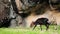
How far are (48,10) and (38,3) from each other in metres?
1.37

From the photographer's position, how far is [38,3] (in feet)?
80.5

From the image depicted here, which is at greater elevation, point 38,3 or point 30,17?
point 38,3

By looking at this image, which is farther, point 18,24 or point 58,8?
point 18,24

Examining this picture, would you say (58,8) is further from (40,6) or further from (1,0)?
(1,0)

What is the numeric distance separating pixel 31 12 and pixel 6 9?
275cm

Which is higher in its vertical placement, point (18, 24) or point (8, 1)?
point (8, 1)

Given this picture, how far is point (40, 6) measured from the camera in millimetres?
25094

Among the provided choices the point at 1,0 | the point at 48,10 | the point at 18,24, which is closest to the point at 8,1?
the point at 1,0

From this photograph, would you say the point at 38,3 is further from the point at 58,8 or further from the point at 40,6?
the point at 58,8

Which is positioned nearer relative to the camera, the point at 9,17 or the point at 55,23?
the point at 55,23

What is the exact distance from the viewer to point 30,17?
25.4 meters

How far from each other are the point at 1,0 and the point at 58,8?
6.21 m

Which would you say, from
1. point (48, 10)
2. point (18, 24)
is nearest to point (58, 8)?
point (48, 10)

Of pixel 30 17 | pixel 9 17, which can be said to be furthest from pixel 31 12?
pixel 9 17
